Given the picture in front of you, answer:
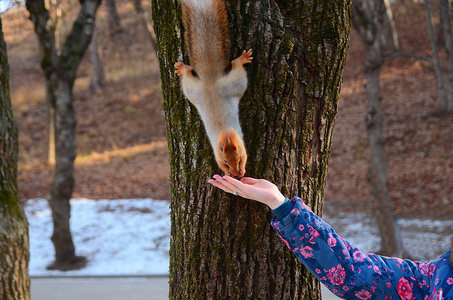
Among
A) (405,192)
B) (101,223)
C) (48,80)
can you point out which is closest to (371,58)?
(405,192)

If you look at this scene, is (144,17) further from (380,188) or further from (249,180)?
(249,180)

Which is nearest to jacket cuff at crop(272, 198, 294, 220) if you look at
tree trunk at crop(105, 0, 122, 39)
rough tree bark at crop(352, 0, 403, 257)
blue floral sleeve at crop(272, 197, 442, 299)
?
blue floral sleeve at crop(272, 197, 442, 299)

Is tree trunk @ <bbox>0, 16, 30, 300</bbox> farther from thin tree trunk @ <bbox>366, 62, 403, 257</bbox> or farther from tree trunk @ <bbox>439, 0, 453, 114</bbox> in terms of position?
tree trunk @ <bbox>439, 0, 453, 114</bbox>

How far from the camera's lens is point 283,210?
6.15ft

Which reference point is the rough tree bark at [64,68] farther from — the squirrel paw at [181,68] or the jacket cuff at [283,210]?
the jacket cuff at [283,210]

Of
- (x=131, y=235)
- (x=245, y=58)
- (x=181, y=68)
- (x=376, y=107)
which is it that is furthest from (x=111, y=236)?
(x=245, y=58)

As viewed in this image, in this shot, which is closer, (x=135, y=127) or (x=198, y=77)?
(x=198, y=77)

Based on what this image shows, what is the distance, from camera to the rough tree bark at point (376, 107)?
23.4 ft

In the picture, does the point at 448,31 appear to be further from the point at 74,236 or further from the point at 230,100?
the point at 230,100

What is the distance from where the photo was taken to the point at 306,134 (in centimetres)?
209

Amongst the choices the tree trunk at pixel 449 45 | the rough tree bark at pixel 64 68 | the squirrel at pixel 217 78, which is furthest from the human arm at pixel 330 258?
the tree trunk at pixel 449 45

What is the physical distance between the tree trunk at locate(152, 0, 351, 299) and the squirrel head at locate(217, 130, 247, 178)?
3.7 inches

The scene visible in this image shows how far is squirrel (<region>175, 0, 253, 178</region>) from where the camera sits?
188 cm

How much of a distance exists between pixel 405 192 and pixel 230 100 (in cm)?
968
